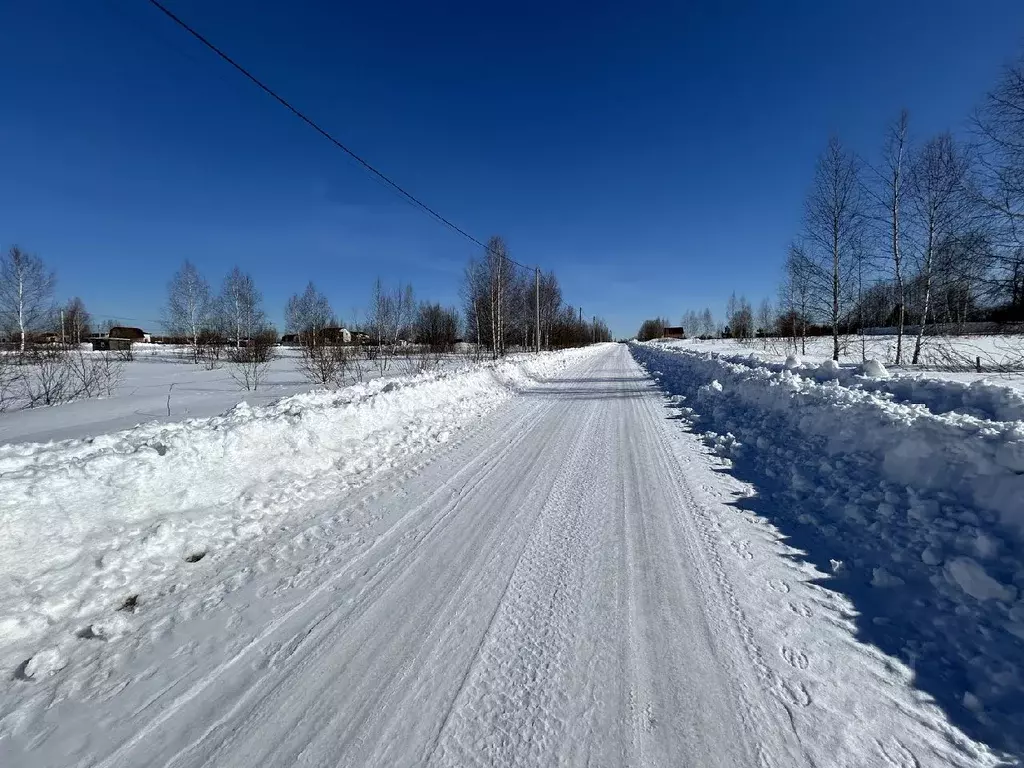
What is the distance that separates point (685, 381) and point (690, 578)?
1382 cm

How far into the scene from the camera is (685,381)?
15.9 metres

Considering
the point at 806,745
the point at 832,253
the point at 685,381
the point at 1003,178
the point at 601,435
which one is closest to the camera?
the point at 806,745

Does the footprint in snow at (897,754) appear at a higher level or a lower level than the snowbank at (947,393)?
lower

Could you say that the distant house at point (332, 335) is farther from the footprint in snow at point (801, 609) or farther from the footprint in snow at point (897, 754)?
the footprint in snow at point (897, 754)

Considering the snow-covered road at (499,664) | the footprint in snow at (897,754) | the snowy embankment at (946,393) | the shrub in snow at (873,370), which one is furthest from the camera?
the shrub in snow at (873,370)

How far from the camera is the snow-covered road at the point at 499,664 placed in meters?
1.90

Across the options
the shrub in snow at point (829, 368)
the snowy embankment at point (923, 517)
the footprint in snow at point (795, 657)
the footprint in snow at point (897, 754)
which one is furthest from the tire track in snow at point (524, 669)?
the shrub in snow at point (829, 368)

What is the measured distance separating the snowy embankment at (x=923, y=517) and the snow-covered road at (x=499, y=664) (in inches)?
10.3

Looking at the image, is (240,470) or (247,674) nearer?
(247,674)

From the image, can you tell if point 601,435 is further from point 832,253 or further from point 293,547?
point 832,253

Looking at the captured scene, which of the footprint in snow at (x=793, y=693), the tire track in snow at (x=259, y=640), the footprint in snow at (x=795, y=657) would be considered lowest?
the tire track in snow at (x=259, y=640)

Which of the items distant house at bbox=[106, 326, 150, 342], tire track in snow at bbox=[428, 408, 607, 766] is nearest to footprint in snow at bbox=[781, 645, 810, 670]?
tire track in snow at bbox=[428, 408, 607, 766]

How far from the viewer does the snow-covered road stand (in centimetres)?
190

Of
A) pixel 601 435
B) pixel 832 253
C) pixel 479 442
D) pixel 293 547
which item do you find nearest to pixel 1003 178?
pixel 832 253
